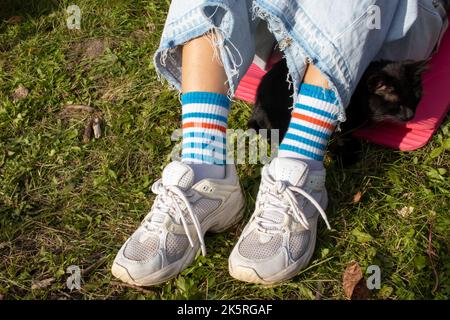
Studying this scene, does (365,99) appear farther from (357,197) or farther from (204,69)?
(204,69)

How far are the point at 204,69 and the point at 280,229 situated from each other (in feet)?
1.89

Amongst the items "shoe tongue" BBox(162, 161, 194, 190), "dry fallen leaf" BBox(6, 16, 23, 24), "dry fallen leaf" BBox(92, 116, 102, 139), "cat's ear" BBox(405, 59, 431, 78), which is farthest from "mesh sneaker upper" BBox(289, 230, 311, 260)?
Result: "dry fallen leaf" BBox(6, 16, 23, 24)

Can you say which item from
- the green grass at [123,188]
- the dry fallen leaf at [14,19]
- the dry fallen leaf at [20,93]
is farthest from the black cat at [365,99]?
the dry fallen leaf at [14,19]

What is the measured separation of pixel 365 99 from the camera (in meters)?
2.15

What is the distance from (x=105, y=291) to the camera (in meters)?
1.84

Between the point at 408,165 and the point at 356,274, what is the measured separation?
1.93 feet

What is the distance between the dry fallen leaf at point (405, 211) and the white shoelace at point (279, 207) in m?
0.37

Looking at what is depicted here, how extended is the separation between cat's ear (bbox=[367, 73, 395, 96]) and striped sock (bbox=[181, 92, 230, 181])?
0.59 meters

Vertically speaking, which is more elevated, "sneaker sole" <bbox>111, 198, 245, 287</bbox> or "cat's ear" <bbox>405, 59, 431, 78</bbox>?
"cat's ear" <bbox>405, 59, 431, 78</bbox>

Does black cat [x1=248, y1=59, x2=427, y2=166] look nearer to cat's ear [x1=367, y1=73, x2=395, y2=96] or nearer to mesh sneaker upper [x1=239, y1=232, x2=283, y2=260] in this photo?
cat's ear [x1=367, y1=73, x2=395, y2=96]

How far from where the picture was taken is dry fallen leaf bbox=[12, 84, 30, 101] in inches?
104

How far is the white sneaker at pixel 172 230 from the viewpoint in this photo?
1744 mm

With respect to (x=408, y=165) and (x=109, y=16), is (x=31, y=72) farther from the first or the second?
(x=408, y=165)
